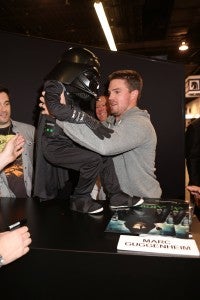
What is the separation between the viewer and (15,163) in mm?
2082

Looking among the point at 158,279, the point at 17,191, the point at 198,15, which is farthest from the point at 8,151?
the point at 198,15

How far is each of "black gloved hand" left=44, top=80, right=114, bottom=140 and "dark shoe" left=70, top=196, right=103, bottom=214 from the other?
0.30 m

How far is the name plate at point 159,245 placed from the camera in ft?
3.00

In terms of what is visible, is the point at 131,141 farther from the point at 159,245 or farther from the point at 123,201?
the point at 159,245

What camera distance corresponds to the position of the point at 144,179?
1.66m

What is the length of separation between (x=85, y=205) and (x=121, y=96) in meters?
0.70

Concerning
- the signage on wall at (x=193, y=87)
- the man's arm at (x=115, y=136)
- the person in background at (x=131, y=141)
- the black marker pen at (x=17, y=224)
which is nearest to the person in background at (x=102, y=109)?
the person in background at (x=131, y=141)

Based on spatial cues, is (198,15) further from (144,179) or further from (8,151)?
(8,151)

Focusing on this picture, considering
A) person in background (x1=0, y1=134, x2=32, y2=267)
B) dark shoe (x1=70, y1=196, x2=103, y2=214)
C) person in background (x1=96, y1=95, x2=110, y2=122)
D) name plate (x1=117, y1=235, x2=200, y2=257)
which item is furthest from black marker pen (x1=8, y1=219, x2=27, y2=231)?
person in background (x1=96, y1=95, x2=110, y2=122)

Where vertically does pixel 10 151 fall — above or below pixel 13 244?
above

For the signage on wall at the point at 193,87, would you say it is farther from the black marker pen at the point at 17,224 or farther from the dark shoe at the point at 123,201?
the black marker pen at the point at 17,224

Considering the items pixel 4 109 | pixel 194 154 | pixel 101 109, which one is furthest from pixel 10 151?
pixel 194 154

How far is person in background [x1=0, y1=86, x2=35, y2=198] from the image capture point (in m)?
2.01

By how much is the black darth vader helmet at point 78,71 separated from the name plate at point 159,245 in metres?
0.66
